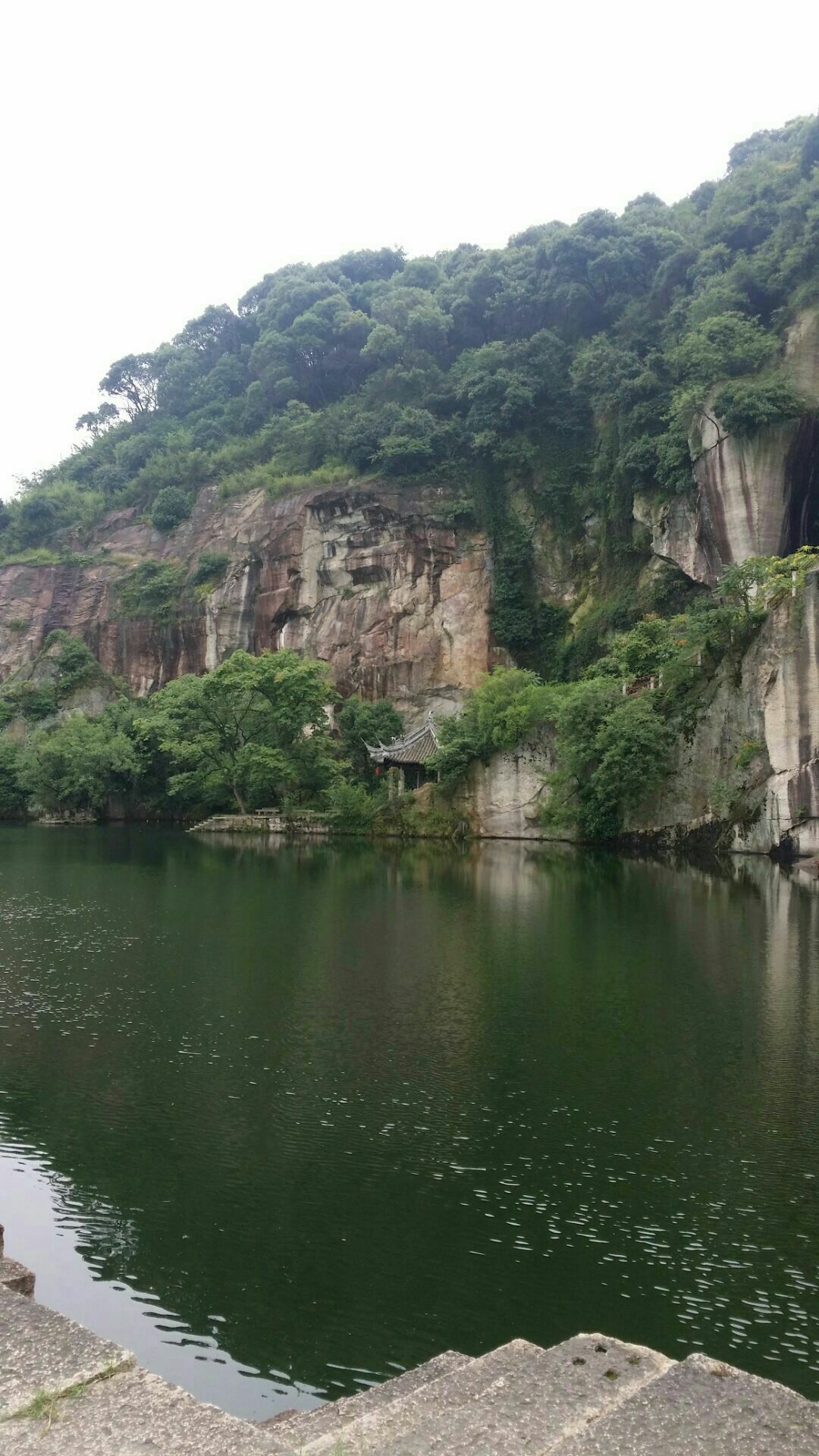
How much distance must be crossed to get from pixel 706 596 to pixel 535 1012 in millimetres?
30662

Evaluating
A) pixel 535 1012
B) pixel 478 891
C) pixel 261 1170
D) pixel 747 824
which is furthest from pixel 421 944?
pixel 747 824

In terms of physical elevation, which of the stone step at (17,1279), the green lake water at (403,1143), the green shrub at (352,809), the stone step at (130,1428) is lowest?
the green lake water at (403,1143)

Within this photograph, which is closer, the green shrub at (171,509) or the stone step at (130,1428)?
the stone step at (130,1428)

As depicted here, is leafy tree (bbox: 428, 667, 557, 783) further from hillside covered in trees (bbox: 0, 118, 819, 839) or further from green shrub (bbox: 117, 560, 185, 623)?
green shrub (bbox: 117, 560, 185, 623)

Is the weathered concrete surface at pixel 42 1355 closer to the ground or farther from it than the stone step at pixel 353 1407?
farther from it

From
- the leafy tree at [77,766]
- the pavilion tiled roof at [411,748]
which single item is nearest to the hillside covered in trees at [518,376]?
the pavilion tiled roof at [411,748]

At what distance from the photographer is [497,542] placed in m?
51.5

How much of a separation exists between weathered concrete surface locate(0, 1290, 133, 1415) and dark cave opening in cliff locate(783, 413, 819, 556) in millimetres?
37334

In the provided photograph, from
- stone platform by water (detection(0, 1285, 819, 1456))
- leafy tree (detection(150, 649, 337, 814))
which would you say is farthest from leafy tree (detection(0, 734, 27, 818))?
stone platform by water (detection(0, 1285, 819, 1456))

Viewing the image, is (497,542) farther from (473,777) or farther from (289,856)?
(289,856)

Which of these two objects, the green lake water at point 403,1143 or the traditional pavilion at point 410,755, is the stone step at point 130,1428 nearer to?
the green lake water at point 403,1143

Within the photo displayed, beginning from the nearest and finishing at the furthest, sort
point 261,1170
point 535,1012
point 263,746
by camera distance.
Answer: point 261,1170 → point 535,1012 → point 263,746

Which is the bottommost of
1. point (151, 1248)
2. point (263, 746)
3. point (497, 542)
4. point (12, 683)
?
point (151, 1248)

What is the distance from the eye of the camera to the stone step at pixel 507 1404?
334 cm
